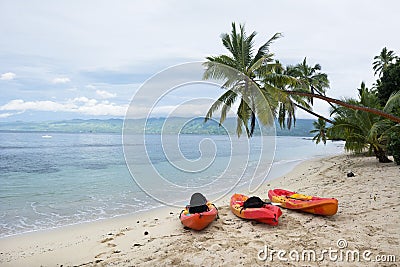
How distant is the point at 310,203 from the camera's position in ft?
20.6

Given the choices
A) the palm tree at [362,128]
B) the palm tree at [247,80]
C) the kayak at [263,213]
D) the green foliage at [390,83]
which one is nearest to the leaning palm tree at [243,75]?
the palm tree at [247,80]

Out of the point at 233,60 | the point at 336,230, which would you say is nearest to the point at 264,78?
the point at 233,60

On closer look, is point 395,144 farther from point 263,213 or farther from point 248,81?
point 263,213

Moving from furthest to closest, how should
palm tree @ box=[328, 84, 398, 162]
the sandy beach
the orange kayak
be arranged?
1. palm tree @ box=[328, 84, 398, 162]
2. the orange kayak
3. the sandy beach

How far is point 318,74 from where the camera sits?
28.6 metres

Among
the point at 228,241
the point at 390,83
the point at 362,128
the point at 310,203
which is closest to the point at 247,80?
the point at 362,128

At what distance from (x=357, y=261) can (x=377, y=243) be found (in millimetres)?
717

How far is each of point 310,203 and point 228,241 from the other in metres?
2.28

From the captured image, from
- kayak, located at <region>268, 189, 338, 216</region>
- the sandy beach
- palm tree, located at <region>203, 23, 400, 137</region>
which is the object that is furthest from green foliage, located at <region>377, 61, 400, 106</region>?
kayak, located at <region>268, 189, 338, 216</region>

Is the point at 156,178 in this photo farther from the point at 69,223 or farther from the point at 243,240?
the point at 243,240

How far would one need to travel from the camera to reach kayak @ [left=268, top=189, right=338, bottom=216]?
6.04 m

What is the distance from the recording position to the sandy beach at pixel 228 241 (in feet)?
14.3

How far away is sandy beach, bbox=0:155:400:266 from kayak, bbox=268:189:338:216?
14 centimetres

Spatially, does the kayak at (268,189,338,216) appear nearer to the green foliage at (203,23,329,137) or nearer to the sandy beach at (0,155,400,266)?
the sandy beach at (0,155,400,266)
